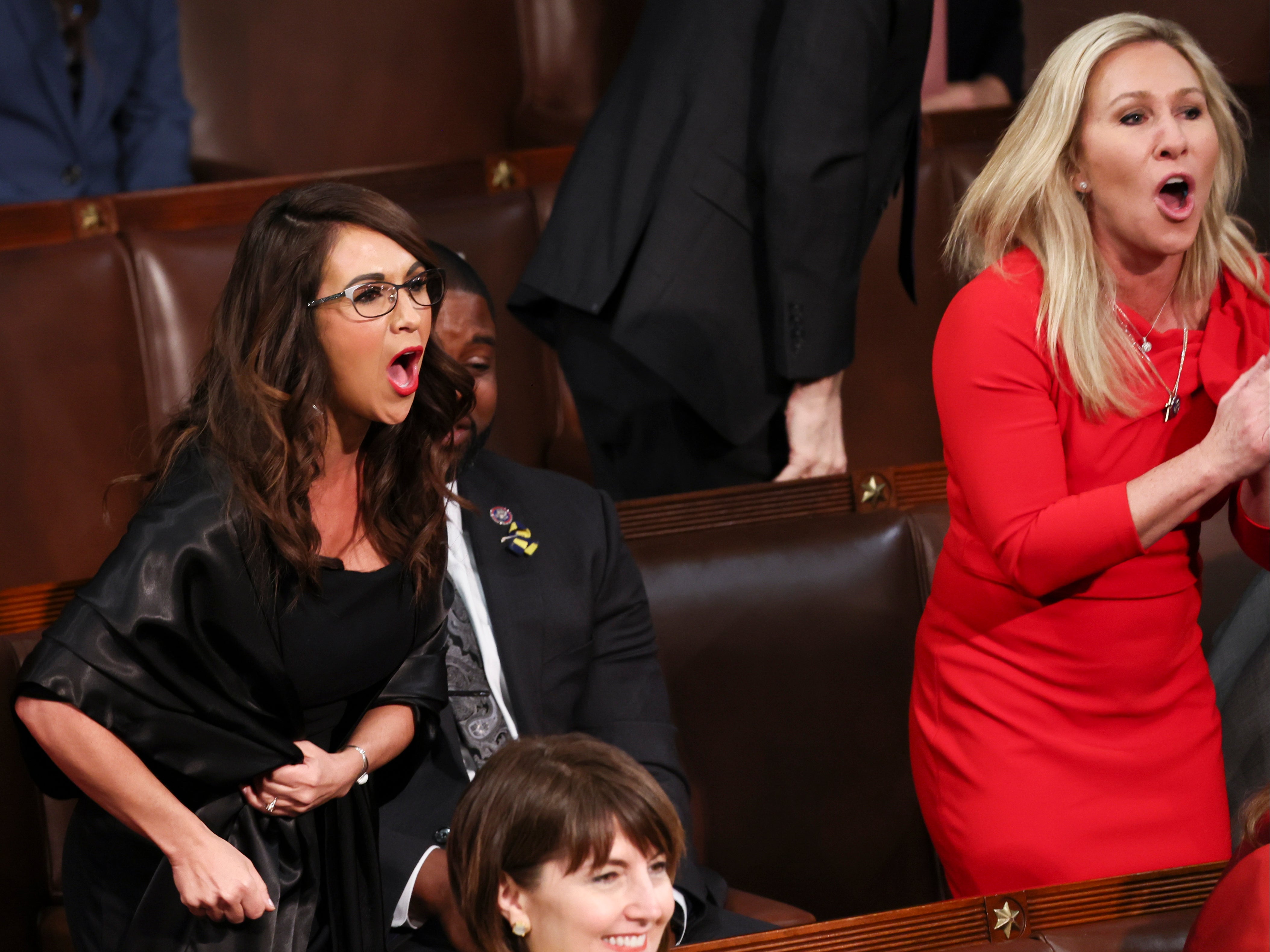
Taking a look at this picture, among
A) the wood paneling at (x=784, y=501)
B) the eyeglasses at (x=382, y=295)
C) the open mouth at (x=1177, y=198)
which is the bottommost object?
the wood paneling at (x=784, y=501)

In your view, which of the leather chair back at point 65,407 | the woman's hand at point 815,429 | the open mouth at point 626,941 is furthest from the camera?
the leather chair back at point 65,407

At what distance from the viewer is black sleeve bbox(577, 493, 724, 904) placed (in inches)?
57.7

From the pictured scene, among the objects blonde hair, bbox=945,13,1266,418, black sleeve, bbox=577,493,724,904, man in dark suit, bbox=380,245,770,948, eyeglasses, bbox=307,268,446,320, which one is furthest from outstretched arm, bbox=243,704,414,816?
blonde hair, bbox=945,13,1266,418

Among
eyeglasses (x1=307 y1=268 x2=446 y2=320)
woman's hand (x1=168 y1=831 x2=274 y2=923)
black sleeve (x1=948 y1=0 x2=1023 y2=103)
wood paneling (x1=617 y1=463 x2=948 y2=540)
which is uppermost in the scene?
black sleeve (x1=948 y1=0 x2=1023 y2=103)

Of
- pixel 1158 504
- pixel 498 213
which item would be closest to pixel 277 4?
pixel 498 213

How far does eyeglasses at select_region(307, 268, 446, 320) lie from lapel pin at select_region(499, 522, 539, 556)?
339 millimetres

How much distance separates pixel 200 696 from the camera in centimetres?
117

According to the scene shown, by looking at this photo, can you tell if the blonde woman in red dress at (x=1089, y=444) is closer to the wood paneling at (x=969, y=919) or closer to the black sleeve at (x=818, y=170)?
the wood paneling at (x=969, y=919)

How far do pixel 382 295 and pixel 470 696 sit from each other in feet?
1.48

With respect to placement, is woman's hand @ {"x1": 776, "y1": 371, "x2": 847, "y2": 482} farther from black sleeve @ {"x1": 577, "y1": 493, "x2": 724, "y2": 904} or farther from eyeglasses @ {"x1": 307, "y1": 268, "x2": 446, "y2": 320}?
eyeglasses @ {"x1": 307, "y1": 268, "x2": 446, "y2": 320}

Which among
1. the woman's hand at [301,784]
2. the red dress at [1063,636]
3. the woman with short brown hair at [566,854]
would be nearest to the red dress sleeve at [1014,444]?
Result: the red dress at [1063,636]

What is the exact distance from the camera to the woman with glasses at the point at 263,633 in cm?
114

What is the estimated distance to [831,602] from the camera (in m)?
1.74

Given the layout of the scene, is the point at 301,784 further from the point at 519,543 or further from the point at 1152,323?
the point at 1152,323
